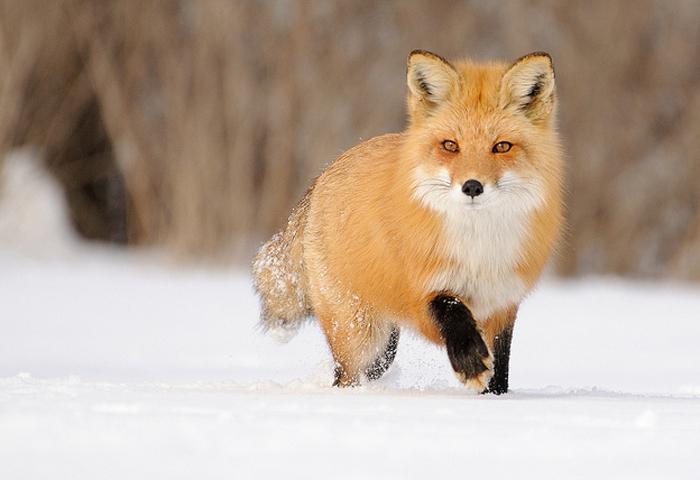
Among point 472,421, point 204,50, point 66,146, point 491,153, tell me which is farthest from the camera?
point 66,146

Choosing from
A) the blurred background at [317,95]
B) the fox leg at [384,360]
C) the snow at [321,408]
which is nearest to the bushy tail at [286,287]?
the snow at [321,408]

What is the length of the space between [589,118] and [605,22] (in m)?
1.00

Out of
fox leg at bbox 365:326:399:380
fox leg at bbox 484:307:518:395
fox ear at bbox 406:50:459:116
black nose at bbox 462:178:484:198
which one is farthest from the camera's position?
fox leg at bbox 365:326:399:380

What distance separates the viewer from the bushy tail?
554 cm

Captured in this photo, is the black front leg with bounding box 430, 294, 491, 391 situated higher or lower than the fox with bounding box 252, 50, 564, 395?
lower

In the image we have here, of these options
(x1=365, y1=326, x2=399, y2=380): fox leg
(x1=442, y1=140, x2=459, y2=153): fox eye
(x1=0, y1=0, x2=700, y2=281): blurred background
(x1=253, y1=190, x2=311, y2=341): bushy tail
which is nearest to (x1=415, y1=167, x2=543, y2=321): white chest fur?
(x1=442, y1=140, x2=459, y2=153): fox eye

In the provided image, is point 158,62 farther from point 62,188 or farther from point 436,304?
point 436,304

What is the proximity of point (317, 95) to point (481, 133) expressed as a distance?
23.2 feet

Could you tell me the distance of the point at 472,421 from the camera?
3348 mm

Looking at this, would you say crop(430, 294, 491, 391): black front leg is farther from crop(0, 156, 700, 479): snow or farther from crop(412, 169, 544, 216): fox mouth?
crop(412, 169, 544, 216): fox mouth

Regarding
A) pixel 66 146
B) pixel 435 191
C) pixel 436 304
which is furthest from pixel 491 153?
pixel 66 146

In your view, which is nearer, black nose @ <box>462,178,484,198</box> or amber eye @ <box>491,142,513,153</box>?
black nose @ <box>462,178,484,198</box>

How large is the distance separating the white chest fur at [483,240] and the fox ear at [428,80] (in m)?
0.36

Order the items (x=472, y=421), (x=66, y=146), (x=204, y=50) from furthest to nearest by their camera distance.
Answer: (x=66, y=146)
(x=204, y=50)
(x=472, y=421)
